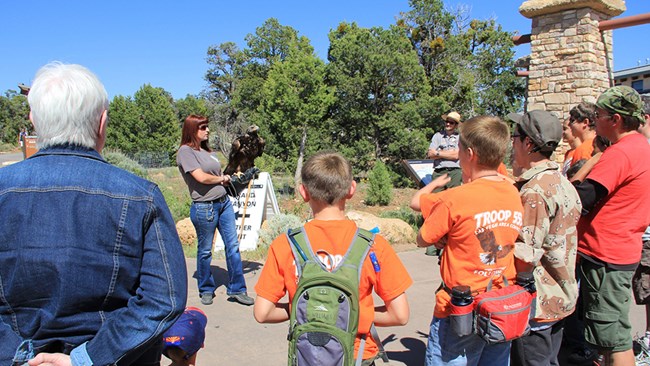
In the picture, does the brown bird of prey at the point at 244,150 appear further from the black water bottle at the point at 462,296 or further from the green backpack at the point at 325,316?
the green backpack at the point at 325,316

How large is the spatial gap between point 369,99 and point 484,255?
→ 26.4 meters

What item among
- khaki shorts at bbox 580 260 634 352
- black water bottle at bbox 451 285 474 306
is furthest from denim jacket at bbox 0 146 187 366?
khaki shorts at bbox 580 260 634 352

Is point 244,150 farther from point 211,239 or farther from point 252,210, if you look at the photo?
point 211,239

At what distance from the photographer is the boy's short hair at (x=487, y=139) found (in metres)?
2.53

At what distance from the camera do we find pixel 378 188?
1717cm

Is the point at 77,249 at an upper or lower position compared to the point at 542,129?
lower

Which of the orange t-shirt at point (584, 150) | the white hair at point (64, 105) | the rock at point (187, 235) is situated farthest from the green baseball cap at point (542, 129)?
the rock at point (187, 235)

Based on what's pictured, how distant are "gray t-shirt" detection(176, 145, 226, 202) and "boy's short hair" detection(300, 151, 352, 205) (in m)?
2.71

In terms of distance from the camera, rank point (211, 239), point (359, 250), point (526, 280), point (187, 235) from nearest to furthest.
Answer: point (359, 250) < point (526, 280) < point (211, 239) < point (187, 235)

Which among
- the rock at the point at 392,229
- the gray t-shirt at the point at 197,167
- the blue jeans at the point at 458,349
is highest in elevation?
the gray t-shirt at the point at 197,167

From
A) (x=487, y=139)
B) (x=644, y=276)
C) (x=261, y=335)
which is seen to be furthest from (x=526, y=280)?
(x=261, y=335)

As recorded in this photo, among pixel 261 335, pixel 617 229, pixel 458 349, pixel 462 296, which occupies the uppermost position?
pixel 617 229

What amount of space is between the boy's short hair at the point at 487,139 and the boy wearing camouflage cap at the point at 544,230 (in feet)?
0.86

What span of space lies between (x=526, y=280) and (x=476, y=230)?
14.7 inches
